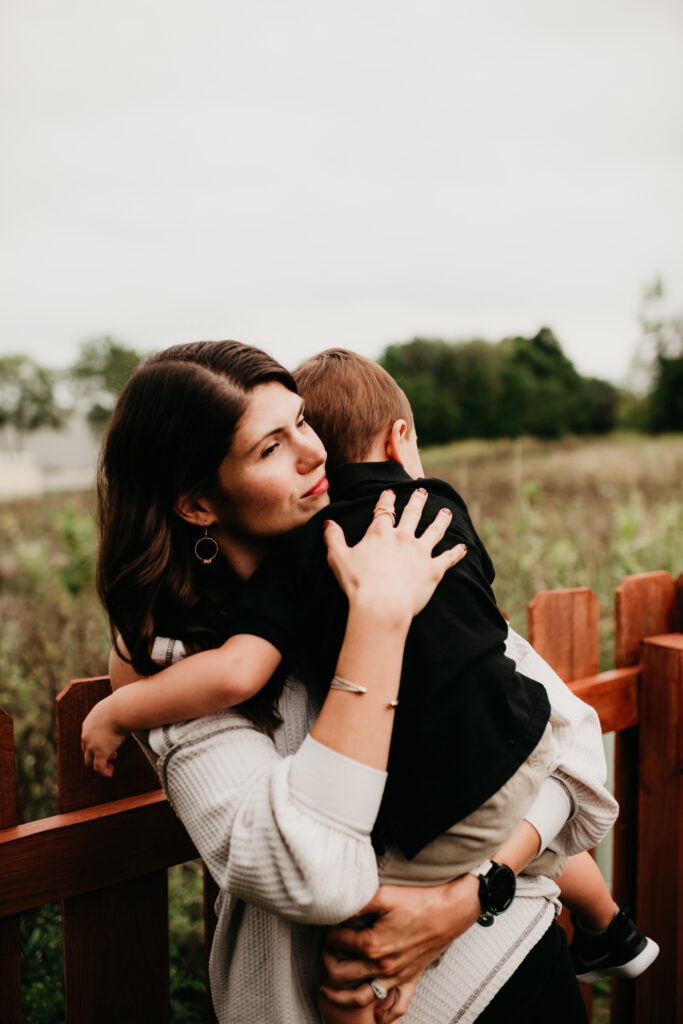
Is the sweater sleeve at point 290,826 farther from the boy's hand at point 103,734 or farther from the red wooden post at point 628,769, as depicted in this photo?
the red wooden post at point 628,769

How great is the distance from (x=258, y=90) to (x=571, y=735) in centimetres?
500

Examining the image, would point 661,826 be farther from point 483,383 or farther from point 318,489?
point 483,383

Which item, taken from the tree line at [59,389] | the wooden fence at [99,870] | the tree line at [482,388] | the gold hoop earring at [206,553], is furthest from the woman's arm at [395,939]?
the tree line at [59,389]

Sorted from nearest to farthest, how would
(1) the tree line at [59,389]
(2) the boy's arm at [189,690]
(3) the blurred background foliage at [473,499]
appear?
(2) the boy's arm at [189,690], (3) the blurred background foliage at [473,499], (1) the tree line at [59,389]

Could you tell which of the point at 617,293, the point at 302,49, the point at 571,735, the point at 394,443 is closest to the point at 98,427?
the point at 302,49

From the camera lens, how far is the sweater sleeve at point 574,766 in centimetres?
132

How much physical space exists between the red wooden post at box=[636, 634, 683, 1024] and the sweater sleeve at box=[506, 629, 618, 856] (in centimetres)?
70

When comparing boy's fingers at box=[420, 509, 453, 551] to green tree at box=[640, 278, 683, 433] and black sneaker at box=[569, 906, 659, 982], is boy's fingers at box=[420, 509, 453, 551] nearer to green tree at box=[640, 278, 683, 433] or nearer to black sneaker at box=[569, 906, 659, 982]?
black sneaker at box=[569, 906, 659, 982]

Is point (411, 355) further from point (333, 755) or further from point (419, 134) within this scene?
point (333, 755)

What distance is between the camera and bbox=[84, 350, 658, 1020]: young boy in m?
1.07

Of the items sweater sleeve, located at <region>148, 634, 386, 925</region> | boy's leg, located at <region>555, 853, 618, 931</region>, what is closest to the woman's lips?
sweater sleeve, located at <region>148, 634, 386, 925</region>

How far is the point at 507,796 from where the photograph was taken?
112 cm

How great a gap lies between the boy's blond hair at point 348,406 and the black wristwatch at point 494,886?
2.75 ft

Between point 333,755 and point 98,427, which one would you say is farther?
point 98,427
